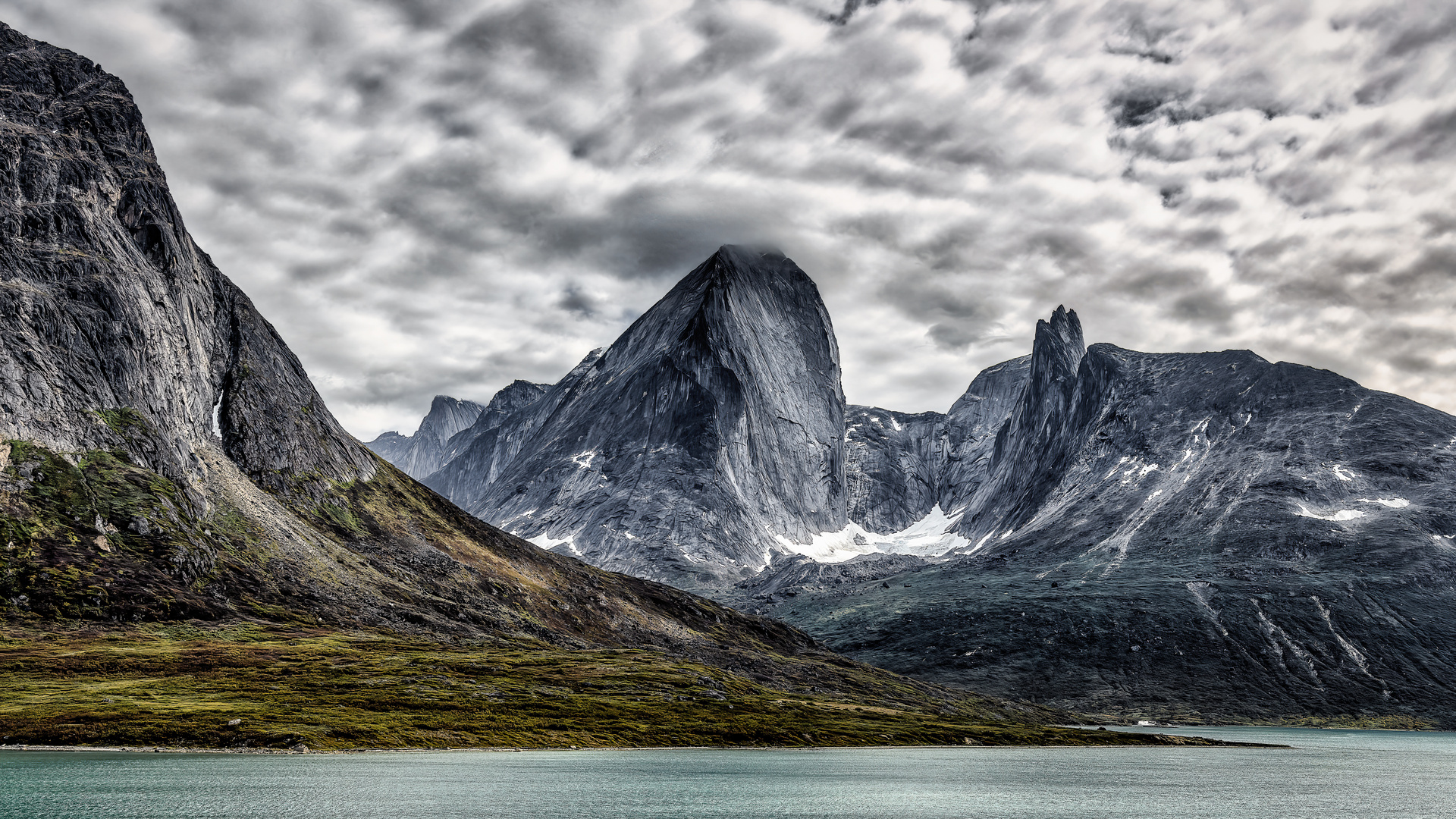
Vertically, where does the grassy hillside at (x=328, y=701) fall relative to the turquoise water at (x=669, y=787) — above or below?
above

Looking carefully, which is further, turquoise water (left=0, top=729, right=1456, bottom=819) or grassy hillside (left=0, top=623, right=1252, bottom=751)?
grassy hillside (left=0, top=623, right=1252, bottom=751)

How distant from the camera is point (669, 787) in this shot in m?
94.4

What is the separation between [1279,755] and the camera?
186m

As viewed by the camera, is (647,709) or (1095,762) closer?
(1095,762)

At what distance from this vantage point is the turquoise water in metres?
73.4

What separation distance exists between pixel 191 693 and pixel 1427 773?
179574 mm

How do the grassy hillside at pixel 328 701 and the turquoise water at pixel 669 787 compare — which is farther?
the grassy hillside at pixel 328 701

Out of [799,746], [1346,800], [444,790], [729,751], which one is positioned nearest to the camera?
[444,790]

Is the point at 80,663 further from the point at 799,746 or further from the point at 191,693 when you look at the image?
the point at 799,746

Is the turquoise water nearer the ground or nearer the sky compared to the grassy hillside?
nearer the ground

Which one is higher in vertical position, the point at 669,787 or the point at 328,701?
the point at 328,701

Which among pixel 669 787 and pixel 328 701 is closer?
pixel 669 787

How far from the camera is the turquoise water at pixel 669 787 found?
2891 inches

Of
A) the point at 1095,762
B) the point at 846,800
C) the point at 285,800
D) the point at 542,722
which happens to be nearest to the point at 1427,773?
the point at 1095,762
